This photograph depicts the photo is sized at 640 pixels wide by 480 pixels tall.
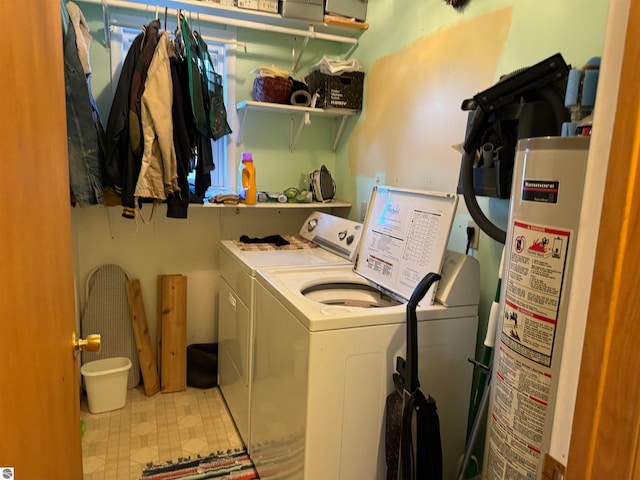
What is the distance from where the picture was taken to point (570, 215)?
34.3 inches

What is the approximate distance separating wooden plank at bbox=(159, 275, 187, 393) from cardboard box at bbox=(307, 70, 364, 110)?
4.60 feet

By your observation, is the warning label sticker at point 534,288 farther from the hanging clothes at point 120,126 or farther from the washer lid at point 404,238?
the hanging clothes at point 120,126

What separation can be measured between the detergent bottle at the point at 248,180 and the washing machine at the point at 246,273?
0.27m

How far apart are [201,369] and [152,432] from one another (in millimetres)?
519

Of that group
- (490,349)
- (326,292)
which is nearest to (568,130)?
(490,349)

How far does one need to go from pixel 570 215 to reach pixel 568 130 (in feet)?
0.95

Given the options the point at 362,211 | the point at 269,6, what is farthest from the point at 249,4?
the point at 362,211

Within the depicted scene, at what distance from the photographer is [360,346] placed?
1469 mm

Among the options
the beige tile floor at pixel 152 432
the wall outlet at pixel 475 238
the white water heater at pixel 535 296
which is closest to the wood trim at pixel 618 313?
the white water heater at pixel 535 296

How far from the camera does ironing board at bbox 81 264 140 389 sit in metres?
2.71

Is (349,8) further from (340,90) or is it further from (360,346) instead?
(360,346)

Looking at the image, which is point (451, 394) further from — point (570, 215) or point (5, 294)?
point (5, 294)

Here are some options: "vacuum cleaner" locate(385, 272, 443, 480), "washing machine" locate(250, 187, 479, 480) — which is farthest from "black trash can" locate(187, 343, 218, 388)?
"vacuum cleaner" locate(385, 272, 443, 480)

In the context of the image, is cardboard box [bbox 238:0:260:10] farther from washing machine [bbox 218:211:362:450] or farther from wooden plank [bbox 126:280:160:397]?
wooden plank [bbox 126:280:160:397]
